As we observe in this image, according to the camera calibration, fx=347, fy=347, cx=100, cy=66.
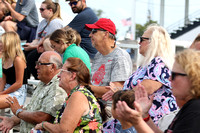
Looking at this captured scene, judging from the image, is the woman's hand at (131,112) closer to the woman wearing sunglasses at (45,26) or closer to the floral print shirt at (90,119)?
the floral print shirt at (90,119)

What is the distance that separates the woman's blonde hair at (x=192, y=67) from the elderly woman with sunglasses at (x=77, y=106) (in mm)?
1238

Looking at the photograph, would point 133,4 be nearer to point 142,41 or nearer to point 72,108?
point 142,41

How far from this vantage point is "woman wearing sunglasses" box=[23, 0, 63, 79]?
241 inches

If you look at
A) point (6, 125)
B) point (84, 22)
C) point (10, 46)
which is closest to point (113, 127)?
point (6, 125)

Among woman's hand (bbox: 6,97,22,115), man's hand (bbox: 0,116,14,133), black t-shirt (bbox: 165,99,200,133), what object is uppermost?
black t-shirt (bbox: 165,99,200,133)

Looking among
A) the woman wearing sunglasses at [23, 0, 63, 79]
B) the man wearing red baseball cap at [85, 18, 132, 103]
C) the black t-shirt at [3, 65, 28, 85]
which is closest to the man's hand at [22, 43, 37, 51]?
the woman wearing sunglasses at [23, 0, 63, 79]

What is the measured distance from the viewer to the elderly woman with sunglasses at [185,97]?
2012 millimetres

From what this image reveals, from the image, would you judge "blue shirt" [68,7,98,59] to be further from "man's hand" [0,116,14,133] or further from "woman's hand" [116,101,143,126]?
"woman's hand" [116,101,143,126]

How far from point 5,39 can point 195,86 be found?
4.09m

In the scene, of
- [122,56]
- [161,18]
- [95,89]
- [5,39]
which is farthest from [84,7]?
[161,18]

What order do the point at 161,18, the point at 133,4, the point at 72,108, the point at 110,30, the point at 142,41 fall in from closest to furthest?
the point at 72,108 < the point at 142,41 < the point at 110,30 < the point at 133,4 < the point at 161,18

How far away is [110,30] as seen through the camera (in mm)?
4387

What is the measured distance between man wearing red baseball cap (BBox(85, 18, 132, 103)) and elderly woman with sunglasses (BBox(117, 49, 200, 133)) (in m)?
1.90

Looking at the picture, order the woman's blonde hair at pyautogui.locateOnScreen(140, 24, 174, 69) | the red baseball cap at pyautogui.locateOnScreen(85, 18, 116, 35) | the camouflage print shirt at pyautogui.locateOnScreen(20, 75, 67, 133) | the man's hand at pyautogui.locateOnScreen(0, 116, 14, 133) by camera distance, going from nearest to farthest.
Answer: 1. the woman's blonde hair at pyautogui.locateOnScreen(140, 24, 174, 69)
2. the camouflage print shirt at pyautogui.locateOnScreen(20, 75, 67, 133)
3. the man's hand at pyautogui.locateOnScreen(0, 116, 14, 133)
4. the red baseball cap at pyautogui.locateOnScreen(85, 18, 116, 35)
